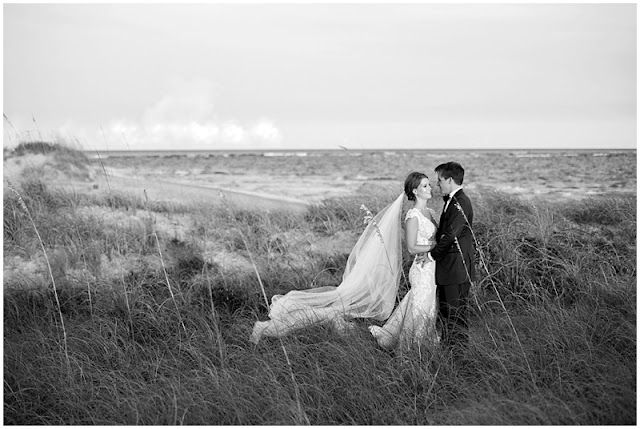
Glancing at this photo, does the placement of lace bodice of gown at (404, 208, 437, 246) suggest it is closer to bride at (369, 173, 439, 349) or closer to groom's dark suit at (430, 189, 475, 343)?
bride at (369, 173, 439, 349)

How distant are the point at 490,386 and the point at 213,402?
2.22 m

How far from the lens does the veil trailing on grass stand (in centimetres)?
625

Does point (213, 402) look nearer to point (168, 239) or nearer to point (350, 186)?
point (168, 239)

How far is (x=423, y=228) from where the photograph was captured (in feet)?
19.5

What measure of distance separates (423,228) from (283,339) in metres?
1.82

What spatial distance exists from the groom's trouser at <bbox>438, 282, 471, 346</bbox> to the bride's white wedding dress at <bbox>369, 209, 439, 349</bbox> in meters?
0.13

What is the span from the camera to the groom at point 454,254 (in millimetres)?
5590

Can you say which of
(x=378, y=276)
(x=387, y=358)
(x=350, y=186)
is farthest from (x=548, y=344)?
(x=350, y=186)

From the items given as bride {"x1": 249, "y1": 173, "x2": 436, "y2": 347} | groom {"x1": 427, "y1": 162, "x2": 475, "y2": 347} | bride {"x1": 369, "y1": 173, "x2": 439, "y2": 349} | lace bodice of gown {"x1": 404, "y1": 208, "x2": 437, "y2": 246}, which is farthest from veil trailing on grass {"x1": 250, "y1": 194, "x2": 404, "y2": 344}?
groom {"x1": 427, "y1": 162, "x2": 475, "y2": 347}

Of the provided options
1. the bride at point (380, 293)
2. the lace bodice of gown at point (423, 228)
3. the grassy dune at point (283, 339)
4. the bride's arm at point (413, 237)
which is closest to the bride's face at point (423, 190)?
the bride at point (380, 293)

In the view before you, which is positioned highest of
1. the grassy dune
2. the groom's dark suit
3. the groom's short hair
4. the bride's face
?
the groom's short hair

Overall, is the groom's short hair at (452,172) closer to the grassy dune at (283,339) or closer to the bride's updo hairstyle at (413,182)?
the bride's updo hairstyle at (413,182)

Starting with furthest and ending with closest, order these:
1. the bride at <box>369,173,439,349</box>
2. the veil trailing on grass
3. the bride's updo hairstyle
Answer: the veil trailing on grass → the bride's updo hairstyle → the bride at <box>369,173,439,349</box>

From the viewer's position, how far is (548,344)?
511 cm
